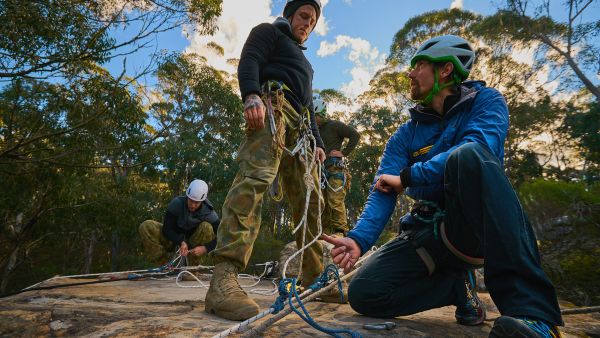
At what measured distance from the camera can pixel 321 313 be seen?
5.64ft

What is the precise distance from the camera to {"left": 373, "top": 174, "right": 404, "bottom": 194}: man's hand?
152cm

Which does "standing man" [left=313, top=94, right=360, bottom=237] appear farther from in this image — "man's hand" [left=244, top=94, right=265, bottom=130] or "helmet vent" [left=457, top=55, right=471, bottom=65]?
"helmet vent" [left=457, top=55, right=471, bottom=65]

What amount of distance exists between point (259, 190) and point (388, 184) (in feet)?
2.16

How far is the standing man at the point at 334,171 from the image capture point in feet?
14.4

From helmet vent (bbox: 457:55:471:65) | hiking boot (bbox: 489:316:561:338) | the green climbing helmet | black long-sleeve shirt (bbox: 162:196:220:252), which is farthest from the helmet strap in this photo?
black long-sleeve shirt (bbox: 162:196:220:252)

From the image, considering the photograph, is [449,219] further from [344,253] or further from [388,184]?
[344,253]

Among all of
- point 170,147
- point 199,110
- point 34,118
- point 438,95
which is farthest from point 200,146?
point 438,95

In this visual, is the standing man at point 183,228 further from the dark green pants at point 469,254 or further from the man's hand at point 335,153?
the dark green pants at point 469,254

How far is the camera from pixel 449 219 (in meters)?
1.45

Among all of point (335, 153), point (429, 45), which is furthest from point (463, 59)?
point (335, 153)

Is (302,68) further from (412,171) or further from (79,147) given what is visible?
(79,147)

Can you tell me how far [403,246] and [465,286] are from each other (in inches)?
12.8

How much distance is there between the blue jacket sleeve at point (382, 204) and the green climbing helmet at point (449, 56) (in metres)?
0.25

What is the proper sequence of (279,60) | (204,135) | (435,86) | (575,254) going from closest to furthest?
(435,86) → (279,60) → (575,254) → (204,135)
